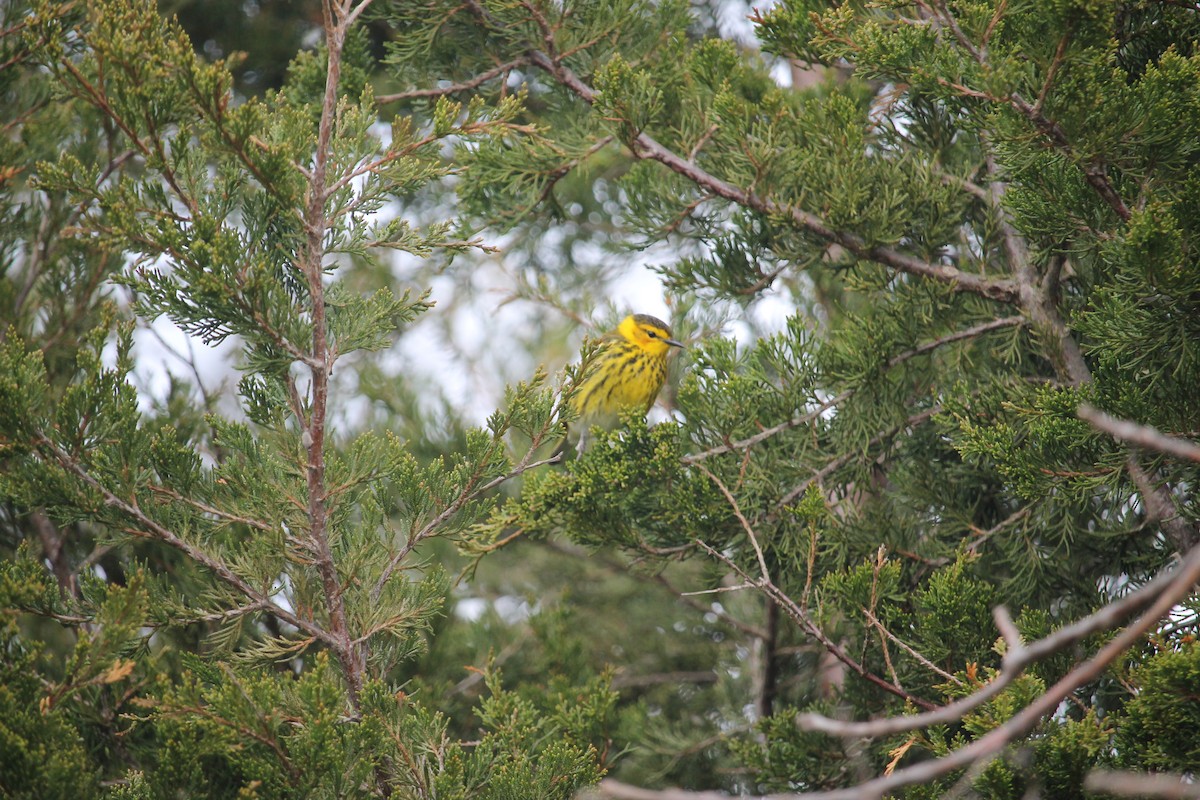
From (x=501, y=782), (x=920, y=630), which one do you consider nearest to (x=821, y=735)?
(x=920, y=630)

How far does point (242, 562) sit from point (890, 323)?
214 centimetres

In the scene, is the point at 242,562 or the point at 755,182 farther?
the point at 755,182

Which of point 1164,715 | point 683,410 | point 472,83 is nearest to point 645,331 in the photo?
point 683,410

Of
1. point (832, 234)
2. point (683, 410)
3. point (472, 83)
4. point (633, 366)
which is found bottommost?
point (633, 366)

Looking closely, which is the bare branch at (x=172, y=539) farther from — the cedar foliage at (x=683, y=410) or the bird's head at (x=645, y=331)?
the bird's head at (x=645, y=331)

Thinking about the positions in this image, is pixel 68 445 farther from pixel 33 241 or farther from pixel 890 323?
pixel 890 323

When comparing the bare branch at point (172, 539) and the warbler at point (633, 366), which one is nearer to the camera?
the bare branch at point (172, 539)

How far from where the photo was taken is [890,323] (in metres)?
3.14

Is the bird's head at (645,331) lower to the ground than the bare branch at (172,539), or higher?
lower

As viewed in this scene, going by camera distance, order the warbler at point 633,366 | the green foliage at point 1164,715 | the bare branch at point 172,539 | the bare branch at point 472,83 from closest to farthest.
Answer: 1. the green foliage at point 1164,715
2. the bare branch at point 172,539
3. the bare branch at point 472,83
4. the warbler at point 633,366

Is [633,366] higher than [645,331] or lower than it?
lower

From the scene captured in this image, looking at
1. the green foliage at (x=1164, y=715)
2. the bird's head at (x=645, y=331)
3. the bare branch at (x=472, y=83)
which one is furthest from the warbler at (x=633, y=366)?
the green foliage at (x=1164, y=715)

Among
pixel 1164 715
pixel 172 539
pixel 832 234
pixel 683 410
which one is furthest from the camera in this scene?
pixel 683 410

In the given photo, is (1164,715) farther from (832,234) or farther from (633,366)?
(633,366)
